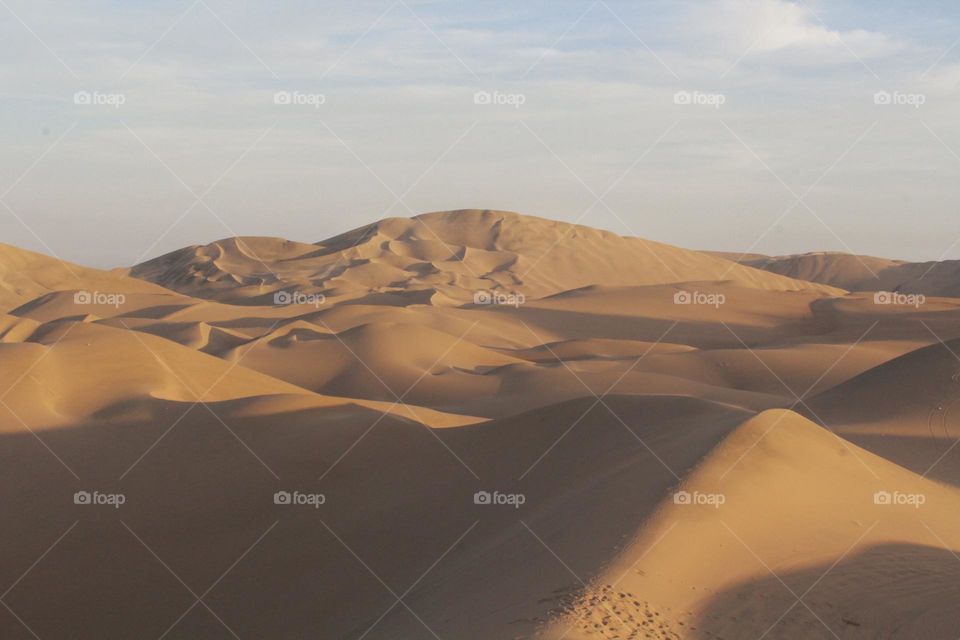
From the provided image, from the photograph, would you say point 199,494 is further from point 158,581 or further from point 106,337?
point 106,337

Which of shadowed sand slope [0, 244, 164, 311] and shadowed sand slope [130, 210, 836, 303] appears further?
shadowed sand slope [130, 210, 836, 303]

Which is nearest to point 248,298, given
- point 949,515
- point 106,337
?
point 106,337

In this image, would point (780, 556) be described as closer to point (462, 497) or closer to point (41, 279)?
point (462, 497)

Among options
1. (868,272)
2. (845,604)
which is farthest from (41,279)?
(868,272)

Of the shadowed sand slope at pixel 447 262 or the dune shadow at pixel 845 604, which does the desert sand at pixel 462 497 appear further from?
the shadowed sand slope at pixel 447 262

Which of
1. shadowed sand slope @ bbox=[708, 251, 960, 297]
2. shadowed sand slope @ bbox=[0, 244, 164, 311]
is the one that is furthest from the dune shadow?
shadowed sand slope @ bbox=[708, 251, 960, 297]

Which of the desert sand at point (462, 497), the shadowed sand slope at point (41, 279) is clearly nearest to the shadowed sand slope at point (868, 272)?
the shadowed sand slope at point (41, 279)

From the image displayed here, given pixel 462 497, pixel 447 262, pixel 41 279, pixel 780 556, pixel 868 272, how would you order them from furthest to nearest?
pixel 868 272 → pixel 447 262 → pixel 41 279 → pixel 462 497 → pixel 780 556

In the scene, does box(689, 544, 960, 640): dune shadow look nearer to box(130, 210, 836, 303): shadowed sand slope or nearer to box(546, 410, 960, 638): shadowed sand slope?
box(546, 410, 960, 638): shadowed sand slope
